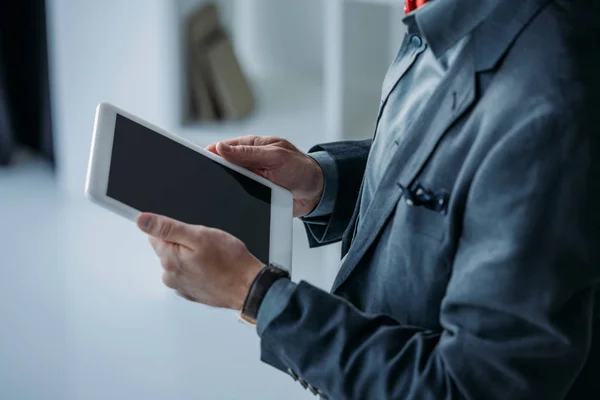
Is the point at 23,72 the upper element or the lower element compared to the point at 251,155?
lower

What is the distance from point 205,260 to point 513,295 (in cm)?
31

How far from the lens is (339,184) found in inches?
44.8

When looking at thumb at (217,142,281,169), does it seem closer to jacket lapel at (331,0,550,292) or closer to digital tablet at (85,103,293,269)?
digital tablet at (85,103,293,269)

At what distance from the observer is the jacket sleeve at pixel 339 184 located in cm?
114

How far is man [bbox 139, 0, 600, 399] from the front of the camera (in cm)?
67

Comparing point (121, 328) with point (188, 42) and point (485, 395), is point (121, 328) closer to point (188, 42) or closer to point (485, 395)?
point (188, 42)

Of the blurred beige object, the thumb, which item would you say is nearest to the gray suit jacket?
the thumb

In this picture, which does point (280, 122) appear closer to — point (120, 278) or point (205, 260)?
point (120, 278)

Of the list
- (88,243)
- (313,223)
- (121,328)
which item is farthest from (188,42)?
(313,223)

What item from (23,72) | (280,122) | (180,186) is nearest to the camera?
(180,186)

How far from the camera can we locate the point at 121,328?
2.28m

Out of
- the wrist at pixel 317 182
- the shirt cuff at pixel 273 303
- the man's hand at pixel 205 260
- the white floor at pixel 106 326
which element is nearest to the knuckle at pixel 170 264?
the man's hand at pixel 205 260

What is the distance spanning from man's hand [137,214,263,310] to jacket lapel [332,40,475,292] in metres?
0.13

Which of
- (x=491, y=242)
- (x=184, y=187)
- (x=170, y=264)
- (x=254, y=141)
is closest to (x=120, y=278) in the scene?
(x=254, y=141)
